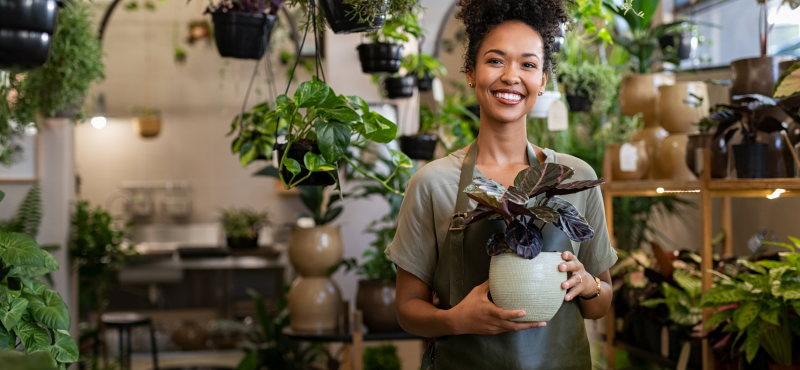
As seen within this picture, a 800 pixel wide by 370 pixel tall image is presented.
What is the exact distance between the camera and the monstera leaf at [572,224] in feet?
3.43

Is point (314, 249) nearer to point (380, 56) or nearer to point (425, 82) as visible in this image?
point (380, 56)

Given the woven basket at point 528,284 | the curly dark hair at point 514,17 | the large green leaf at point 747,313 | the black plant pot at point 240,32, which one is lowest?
the large green leaf at point 747,313

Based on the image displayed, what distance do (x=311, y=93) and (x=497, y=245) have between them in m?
0.67

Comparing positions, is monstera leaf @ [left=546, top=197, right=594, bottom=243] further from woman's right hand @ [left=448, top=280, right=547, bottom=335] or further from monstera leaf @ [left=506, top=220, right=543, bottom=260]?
woman's right hand @ [left=448, top=280, right=547, bottom=335]

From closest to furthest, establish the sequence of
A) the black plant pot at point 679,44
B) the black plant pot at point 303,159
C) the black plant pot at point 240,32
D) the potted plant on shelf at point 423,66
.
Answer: the black plant pot at point 303,159 → the black plant pot at point 240,32 → the potted plant on shelf at point 423,66 → the black plant pot at point 679,44

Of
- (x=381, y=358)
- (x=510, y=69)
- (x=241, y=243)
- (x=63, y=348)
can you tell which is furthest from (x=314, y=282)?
(x=241, y=243)

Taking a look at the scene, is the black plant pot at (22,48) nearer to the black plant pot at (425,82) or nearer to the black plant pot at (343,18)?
the black plant pot at (343,18)

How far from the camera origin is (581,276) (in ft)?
3.68

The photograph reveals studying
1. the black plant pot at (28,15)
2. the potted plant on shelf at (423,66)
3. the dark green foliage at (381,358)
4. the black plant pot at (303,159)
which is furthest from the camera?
the dark green foliage at (381,358)

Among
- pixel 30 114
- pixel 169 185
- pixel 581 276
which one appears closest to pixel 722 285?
pixel 581 276

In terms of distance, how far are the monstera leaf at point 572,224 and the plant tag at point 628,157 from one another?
1605mm

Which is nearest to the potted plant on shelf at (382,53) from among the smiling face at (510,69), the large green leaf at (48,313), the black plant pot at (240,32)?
the black plant pot at (240,32)

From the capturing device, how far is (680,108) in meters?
2.45

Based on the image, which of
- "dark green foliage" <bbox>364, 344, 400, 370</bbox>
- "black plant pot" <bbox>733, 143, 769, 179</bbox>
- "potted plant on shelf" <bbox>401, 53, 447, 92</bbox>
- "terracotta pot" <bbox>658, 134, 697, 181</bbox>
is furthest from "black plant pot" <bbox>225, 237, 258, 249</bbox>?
"black plant pot" <bbox>733, 143, 769, 179</bbox>
